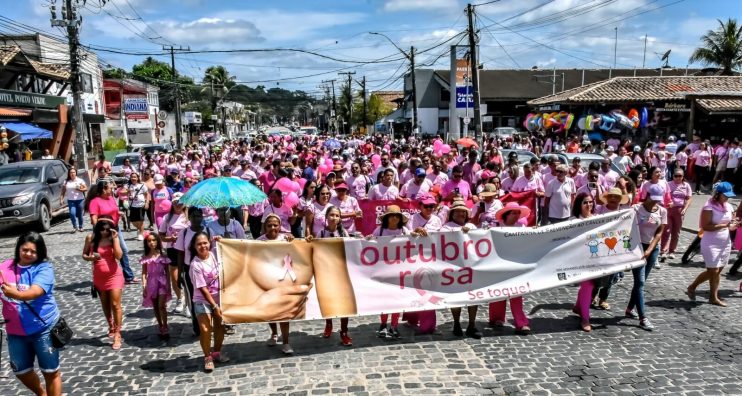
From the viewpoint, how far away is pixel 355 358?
620 centimetres

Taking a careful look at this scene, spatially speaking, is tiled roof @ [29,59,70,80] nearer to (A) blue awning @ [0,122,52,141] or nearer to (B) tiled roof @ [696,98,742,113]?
(A) blue awning @ [0,122,52,141]

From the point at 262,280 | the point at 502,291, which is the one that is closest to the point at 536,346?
the point at 502,291

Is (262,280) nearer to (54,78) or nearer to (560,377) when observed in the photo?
(560,377)

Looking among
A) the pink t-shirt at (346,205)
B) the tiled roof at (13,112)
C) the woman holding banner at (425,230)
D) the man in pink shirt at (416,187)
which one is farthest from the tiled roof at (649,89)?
the tiled roof at (13,112)

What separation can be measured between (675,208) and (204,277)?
8444mm

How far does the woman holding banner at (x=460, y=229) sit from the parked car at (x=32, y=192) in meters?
11.7

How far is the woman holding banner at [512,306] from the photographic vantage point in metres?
6.92

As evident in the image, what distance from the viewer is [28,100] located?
26094 mm

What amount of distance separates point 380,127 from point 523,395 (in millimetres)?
63591

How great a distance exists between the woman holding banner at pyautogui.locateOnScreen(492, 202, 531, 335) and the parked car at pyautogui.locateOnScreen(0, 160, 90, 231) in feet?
39.8

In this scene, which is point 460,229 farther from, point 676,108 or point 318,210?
point 676,108

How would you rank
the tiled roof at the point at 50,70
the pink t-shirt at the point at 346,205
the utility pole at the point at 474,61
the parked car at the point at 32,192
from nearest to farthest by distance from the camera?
the pink t-shirt at the point at 346,205 → the parked car at the point at 32,192 → the utility pole at the point at 474,61 → the tiled roof at the point at 50,70

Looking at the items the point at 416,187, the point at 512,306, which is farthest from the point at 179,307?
the point at 416,187

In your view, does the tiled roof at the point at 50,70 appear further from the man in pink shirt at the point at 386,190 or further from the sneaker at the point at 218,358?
the sneaker at the point at 218,358
